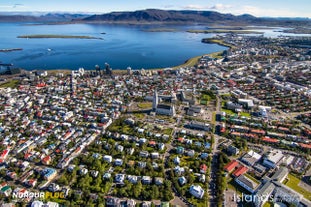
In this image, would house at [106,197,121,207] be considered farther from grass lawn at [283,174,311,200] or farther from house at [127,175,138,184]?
grass lawn at [283,174,311,200]

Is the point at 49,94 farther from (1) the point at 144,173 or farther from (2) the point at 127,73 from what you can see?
(1) the point at 144,173

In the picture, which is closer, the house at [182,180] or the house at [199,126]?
the house at [182,180]

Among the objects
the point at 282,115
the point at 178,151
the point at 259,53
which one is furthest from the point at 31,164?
the point at 259,53

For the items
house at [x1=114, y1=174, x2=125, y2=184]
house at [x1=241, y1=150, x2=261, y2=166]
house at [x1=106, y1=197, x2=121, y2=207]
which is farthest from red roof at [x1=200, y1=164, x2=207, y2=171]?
house at [x1=106, y1=197, x2=121, y2=207]

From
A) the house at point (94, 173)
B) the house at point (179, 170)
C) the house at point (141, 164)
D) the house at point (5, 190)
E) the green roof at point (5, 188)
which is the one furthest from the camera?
the house at point (141, 164)

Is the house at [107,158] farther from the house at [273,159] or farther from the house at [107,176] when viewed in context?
the house at [273,159]

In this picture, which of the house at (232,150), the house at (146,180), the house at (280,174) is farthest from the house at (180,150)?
the house at (280,174)
